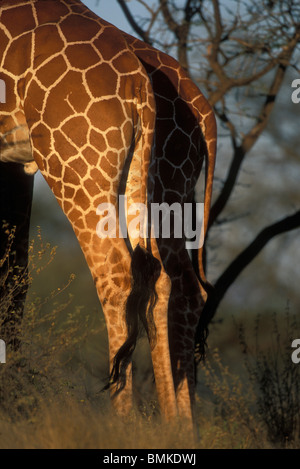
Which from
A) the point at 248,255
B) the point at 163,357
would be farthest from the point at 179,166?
the point at 248,255

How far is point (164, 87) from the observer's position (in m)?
5.01

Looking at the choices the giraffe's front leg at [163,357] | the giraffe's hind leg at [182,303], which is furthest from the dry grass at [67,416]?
the giraffe's hind leg at [182,303]

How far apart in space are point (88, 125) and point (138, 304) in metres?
1.22

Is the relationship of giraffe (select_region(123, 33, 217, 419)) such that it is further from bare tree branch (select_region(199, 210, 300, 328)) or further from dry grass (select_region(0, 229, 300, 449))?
bare tree branch (select_region(199, 210, 300, 328))

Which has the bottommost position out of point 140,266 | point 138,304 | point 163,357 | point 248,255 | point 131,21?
point 163,357

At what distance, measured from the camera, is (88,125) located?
435cm

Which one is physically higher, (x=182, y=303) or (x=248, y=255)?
(x=248, y=255)

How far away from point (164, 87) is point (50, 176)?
1196 millimetres

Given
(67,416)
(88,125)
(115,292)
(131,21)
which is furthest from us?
(131,21)

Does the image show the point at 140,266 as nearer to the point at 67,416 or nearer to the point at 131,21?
the point at 67,416

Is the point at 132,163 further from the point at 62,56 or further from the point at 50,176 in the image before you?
the point at 62,56

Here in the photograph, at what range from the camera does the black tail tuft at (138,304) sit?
422 centimetres

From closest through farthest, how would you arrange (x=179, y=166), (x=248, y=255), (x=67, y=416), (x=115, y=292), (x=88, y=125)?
1. (x=67, y=416)
2. (x=115, y=292)
3. (x=88, y=125)
4. (x=179, y=166)
5. (x=248, y=255)
